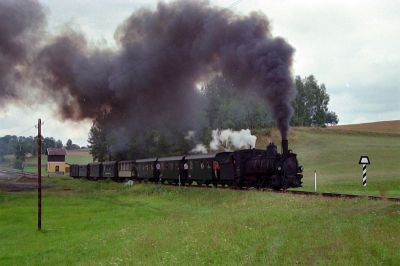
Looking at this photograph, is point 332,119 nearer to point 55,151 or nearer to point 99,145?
point 55,151

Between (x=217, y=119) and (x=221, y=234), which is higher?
(x=217, y=119)

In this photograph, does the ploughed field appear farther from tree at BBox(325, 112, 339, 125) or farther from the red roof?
the red roof

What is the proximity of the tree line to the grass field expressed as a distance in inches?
600

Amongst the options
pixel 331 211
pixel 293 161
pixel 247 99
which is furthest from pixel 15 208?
pixel 247 99

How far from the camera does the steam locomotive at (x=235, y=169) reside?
27969 millimetres

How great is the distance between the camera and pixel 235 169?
31250 millimetres

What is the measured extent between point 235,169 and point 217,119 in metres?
47.8

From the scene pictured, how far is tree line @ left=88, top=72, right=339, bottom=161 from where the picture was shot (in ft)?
211

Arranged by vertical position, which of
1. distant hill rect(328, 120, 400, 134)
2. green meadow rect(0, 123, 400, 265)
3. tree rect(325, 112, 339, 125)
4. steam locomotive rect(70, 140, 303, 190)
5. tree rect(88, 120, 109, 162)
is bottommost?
green meadow rect(0, 123, 400, 265)

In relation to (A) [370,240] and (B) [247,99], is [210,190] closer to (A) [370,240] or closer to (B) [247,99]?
(A) [370,240]

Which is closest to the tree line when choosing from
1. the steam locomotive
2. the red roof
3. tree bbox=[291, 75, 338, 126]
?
tree bbox=[291, 75, 338, 126]

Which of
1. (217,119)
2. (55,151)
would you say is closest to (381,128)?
(217,119)

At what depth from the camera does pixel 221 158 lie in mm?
32844

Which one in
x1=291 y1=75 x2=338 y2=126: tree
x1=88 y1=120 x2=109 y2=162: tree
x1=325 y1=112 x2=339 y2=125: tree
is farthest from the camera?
x1=325 y1=112 x2=339 y2=125: tree
